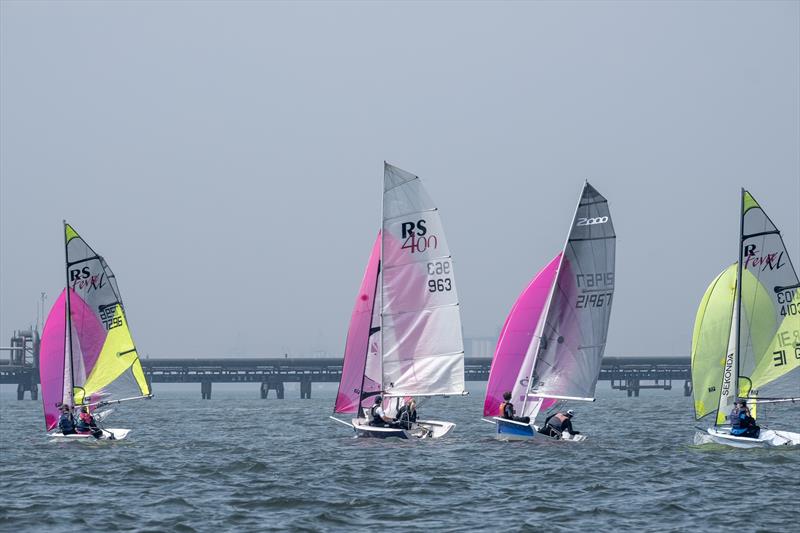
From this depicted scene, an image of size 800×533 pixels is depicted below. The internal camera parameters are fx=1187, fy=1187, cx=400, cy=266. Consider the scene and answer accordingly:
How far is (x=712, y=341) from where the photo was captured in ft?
139

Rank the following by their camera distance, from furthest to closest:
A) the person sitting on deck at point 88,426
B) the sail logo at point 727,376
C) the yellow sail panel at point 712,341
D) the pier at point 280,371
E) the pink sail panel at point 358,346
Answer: the pier at point 280,371 → the pink sail panel at point 358,346 → the person sitting on deck at point 88,426 → the yellow sail panel at point 712,341 → the sail logo at point 727,376

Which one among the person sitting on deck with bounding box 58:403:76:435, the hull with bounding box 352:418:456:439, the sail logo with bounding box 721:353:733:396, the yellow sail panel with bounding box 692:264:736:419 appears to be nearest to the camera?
the sail logo with bounding box 721:353:733:396

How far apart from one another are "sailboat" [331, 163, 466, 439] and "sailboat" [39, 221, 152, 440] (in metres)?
9.50

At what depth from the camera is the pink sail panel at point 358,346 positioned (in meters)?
45.4

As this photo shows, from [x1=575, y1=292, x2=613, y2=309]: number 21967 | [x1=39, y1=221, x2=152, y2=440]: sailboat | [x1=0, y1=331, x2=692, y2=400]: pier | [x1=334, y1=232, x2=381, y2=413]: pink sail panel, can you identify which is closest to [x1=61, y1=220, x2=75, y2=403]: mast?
[x1=39, y1=221, x2=152, y2=440]: sailboat

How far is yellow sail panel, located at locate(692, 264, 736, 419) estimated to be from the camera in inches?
1652

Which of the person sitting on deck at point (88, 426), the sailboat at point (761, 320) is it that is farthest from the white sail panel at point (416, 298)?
the person sitting on deck at point (88, 426)

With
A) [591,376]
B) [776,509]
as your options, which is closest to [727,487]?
[776,509]

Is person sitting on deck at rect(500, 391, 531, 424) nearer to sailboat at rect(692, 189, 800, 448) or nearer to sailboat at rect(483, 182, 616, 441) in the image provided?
sailboat at rect(483, 182, 616, 441)

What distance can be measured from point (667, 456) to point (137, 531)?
20.0 meters

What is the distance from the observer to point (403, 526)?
84.8ft

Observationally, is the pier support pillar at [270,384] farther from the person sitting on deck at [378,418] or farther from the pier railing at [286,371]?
the person sitting on deck at [378,418]

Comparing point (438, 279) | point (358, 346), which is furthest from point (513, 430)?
point (358, 346)

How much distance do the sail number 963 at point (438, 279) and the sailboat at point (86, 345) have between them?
40.9ft
